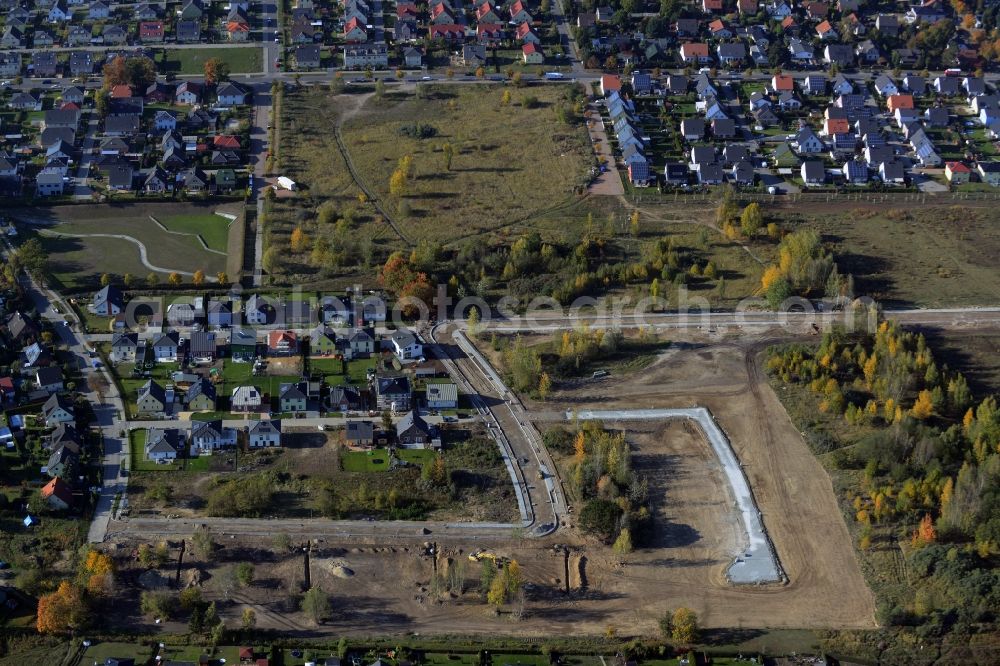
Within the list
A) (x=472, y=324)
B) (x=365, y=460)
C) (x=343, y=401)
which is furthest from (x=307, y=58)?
(x=365, y=460)

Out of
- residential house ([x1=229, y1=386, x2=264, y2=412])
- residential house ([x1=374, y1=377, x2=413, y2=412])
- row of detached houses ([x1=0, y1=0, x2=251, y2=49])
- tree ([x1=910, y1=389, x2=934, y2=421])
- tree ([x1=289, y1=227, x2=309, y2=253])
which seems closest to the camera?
tree ([x1=910, y1=389, x2=934, y2=421])

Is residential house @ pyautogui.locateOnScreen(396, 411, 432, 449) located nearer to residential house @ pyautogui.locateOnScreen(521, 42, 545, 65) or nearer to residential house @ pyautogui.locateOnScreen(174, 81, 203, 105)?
residential house @ pyautogui.locateOnScreen(174, 81, 203, 105)

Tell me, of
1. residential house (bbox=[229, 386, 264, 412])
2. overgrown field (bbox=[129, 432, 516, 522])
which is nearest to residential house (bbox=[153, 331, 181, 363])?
residential house (bbox=[229, 386, 264, 412])

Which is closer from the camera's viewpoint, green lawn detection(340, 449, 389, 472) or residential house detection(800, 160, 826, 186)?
green lawn detection(340, 449, 389, 472)

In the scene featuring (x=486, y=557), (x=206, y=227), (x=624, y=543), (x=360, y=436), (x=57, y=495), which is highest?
(x=206, y=227)

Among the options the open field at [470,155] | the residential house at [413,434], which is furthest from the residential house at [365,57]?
the residential house at [413,434]

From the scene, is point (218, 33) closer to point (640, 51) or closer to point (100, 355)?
point (640, 51)

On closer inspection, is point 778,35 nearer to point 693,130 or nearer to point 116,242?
point 693,130
